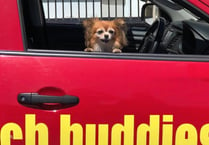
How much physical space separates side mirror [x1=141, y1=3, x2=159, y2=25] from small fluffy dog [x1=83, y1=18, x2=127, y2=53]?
2.23ft

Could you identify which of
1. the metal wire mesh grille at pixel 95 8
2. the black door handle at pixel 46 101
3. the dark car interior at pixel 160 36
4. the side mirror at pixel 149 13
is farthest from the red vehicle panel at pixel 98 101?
the side mirror at pixel 149 13

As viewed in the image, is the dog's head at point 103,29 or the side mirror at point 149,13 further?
the side mirror at point 149,13

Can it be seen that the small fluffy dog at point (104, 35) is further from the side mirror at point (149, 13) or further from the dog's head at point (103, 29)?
the side mirror at point (149, 13)

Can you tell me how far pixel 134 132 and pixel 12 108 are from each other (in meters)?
0.56

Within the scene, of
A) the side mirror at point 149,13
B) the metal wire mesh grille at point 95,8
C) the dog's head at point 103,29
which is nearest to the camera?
the dog's head at point 103,29

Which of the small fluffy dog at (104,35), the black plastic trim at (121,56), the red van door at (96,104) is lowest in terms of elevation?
the red van door at (96,104)

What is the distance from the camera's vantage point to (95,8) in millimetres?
4262

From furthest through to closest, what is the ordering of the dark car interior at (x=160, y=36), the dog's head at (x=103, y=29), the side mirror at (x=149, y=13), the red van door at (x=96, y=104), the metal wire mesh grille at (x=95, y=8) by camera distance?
Answer: the metal wire mesh grille at (x=95, y=8)
the side mirror at (x=149, y=13)
the dog's head at (x=103, y=29)
the dark car interior at (x=160, y=36)
the red van door at (x=96, y=104)

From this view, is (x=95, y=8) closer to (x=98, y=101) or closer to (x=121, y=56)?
(x=121, y=56)

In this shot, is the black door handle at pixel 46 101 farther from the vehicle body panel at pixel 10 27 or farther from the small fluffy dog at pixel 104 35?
the small fluffy dog at pixel 104 35

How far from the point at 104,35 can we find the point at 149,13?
1.07 m

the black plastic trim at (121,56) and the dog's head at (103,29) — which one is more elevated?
the dog's head at (103,29)

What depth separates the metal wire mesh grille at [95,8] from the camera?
3.49m

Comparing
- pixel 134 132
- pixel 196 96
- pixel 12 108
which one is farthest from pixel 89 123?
pixel 196 96
